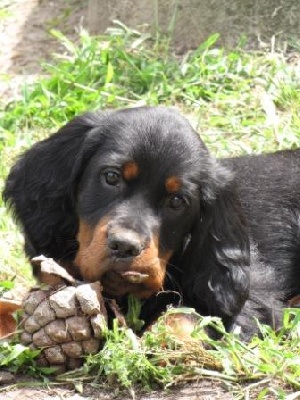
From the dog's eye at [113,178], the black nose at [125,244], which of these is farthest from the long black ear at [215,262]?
the black nose at [125,244]

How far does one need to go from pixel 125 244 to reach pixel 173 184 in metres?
0.50

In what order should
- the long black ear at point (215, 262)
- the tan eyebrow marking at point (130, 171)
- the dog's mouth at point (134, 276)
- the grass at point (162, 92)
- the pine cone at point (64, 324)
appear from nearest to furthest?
the pine cone at point (64, 324), the dog's mouth at point (134, 276), the tan eyebrow marking at point (130, 171), the long black ear at point (215, 262), the grass at point (162, 92)

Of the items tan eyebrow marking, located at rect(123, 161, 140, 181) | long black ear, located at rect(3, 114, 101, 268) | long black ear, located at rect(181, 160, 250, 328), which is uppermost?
tan eyebrow marking, located at rect(123, 161, 140, 181)

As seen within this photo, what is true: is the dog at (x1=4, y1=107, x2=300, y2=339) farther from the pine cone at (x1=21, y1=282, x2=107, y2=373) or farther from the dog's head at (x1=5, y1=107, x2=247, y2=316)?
the pine cone at (x1=21, y1=282, x2=107, y2=373)

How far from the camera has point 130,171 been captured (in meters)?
4.42

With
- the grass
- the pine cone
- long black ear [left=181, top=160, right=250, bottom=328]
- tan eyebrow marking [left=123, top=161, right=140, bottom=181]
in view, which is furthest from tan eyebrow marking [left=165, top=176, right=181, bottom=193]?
the grass

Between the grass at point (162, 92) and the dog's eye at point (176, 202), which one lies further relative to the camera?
the grass at point (162, 92)

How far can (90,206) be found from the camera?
4484 mm

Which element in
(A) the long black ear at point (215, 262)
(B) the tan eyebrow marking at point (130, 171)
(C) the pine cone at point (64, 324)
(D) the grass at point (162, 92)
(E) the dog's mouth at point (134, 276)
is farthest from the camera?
(D) the grass at point (162, 92)

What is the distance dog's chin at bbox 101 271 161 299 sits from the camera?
4.20 meters

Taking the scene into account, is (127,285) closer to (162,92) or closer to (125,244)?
(125,244)

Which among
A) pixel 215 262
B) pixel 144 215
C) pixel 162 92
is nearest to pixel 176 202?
pixel 144 215

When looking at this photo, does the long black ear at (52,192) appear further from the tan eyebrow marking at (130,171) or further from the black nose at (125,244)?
the black nose at (125,244)

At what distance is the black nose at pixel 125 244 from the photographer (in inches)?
160
